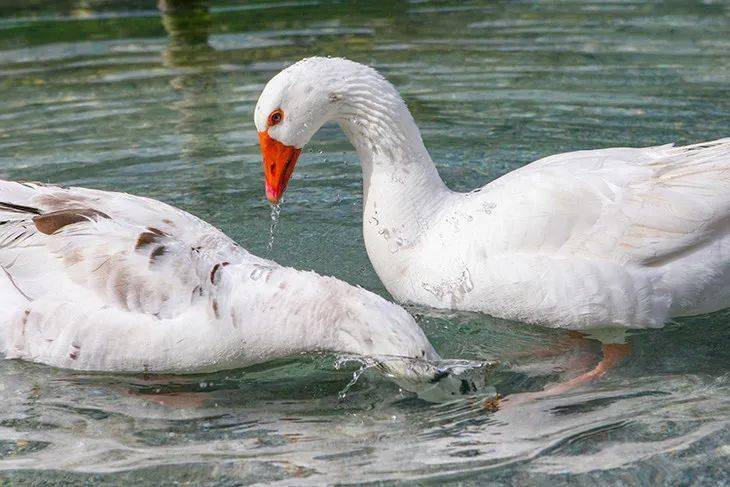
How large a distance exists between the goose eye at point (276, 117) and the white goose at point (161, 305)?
68 cm

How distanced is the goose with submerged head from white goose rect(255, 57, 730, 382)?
1.99ft

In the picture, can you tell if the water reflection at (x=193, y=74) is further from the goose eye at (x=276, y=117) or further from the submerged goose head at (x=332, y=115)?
the goose eye at (x=276, y=117)

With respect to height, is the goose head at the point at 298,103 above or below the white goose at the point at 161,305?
above

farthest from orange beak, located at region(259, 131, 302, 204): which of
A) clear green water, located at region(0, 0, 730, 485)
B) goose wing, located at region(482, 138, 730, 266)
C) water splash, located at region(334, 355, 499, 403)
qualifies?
water splash, located at region(334, 355, 499, 403)

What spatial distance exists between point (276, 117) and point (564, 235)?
152cm

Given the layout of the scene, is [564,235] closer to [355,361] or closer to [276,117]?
[355,361]

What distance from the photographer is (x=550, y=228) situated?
525cm

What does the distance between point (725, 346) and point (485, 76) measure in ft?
14.2

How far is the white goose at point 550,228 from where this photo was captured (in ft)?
17.1

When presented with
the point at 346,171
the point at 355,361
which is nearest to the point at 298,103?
the point at 355,361

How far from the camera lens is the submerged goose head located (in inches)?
221

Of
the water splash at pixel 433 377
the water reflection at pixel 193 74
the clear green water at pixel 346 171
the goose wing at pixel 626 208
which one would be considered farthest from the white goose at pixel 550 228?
the water reflection at pixel 193 74

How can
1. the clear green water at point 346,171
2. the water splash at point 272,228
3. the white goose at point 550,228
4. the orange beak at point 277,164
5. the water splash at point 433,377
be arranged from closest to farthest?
the clear green water at point 346,171 < the water splash at point 433,377 < the white goose at point 550,228 < the orange beak at point 277,164 < the water splash at point 272,228

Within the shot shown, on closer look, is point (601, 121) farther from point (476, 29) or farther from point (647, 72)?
point (476, 29)
